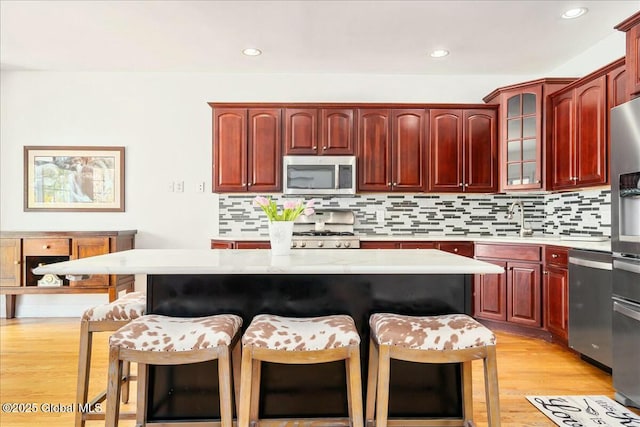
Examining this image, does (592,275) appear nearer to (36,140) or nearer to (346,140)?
(346,140)

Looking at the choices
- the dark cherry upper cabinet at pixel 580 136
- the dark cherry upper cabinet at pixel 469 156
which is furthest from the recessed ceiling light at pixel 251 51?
the dark cherry upper cabinet at pixel 580 136

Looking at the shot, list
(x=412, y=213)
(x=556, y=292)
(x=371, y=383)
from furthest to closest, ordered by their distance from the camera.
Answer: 1. (x=412, y=213)
2. (x=556, y=292)
3. (x=371, y=383)

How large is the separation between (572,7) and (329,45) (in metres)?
1.92

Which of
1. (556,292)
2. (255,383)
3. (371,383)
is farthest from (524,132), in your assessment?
(255,383)

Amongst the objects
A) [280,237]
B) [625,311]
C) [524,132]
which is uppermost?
[524,132]

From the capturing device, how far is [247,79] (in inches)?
175

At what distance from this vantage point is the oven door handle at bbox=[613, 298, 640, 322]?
221 centimetres

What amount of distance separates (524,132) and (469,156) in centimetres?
54

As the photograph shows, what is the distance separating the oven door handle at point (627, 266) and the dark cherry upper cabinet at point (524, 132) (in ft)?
4.96

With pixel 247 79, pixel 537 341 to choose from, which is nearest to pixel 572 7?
pixel 537 341

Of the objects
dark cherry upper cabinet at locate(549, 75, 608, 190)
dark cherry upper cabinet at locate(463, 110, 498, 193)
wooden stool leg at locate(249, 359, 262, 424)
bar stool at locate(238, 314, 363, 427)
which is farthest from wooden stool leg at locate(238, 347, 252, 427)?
dark cherry upper cabinet at locate(463, 110, 498, 193)

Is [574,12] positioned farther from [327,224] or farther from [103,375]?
[103,375]

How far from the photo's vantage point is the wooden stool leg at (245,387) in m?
1.54

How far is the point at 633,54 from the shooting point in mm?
2406
